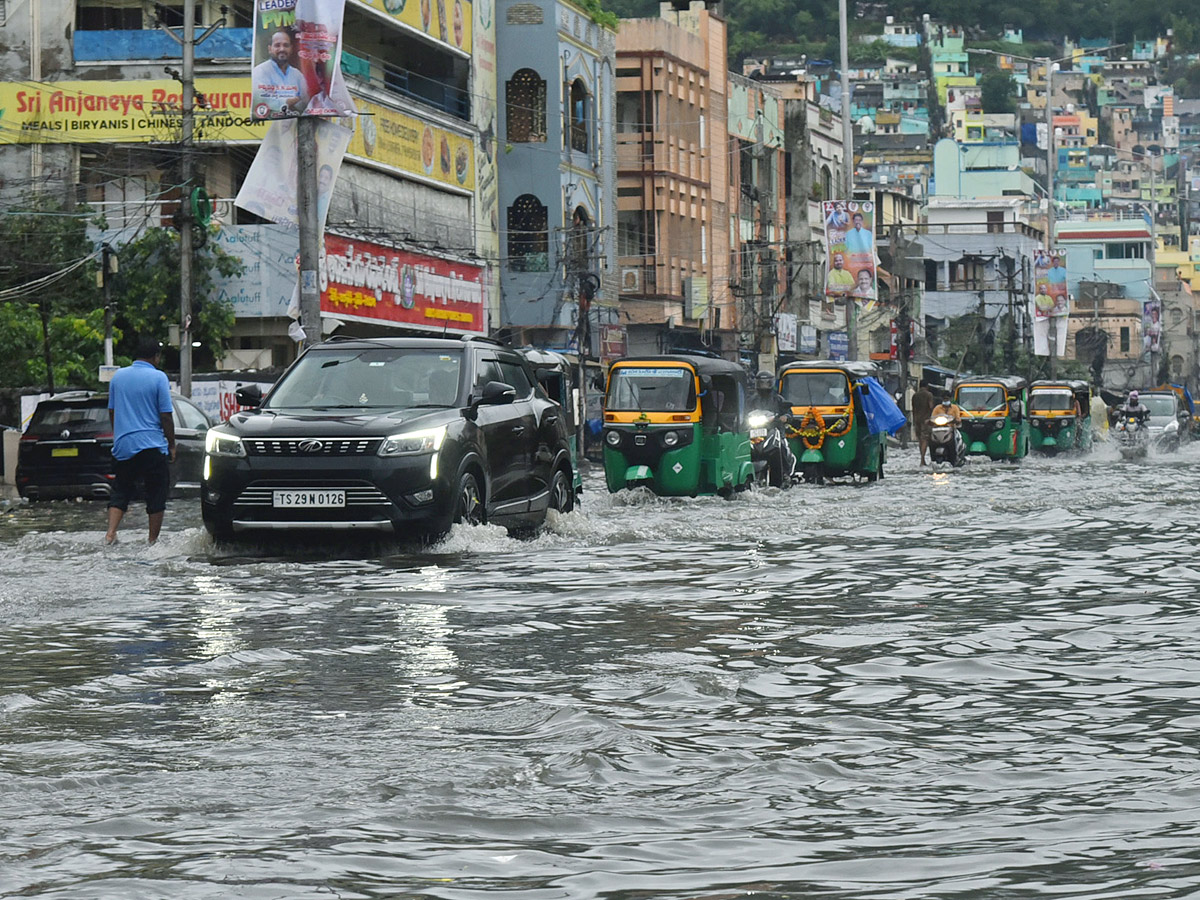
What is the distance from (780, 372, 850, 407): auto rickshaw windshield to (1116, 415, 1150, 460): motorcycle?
18.3 meters

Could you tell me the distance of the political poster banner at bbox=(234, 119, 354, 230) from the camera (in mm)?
31355

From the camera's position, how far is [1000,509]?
24.0 m

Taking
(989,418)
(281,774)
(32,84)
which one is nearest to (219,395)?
(32,84)

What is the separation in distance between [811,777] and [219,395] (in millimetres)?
38462

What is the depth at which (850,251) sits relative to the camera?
59.6 meters

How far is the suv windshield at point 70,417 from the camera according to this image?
28.8 metres

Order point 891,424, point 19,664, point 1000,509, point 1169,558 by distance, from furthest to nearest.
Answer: point 891,424 < point 1000,509 < point 1169,558 < point 19,664

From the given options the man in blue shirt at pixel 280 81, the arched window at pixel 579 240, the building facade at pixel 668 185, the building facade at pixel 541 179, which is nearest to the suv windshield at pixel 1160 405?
the building facade at pixel 668 185

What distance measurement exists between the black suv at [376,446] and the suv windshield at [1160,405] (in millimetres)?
54967

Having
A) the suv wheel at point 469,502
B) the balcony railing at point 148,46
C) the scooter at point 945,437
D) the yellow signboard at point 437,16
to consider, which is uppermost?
the yellow signboard at point 437,16

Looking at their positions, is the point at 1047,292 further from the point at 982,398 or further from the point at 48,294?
the point at 48,294

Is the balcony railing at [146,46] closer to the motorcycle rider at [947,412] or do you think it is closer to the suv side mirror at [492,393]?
the motorcycle rider at [947,412]

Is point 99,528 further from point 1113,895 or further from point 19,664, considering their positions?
point 1113,895

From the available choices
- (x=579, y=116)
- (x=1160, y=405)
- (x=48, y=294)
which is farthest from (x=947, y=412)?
(x=1160, y=405)
